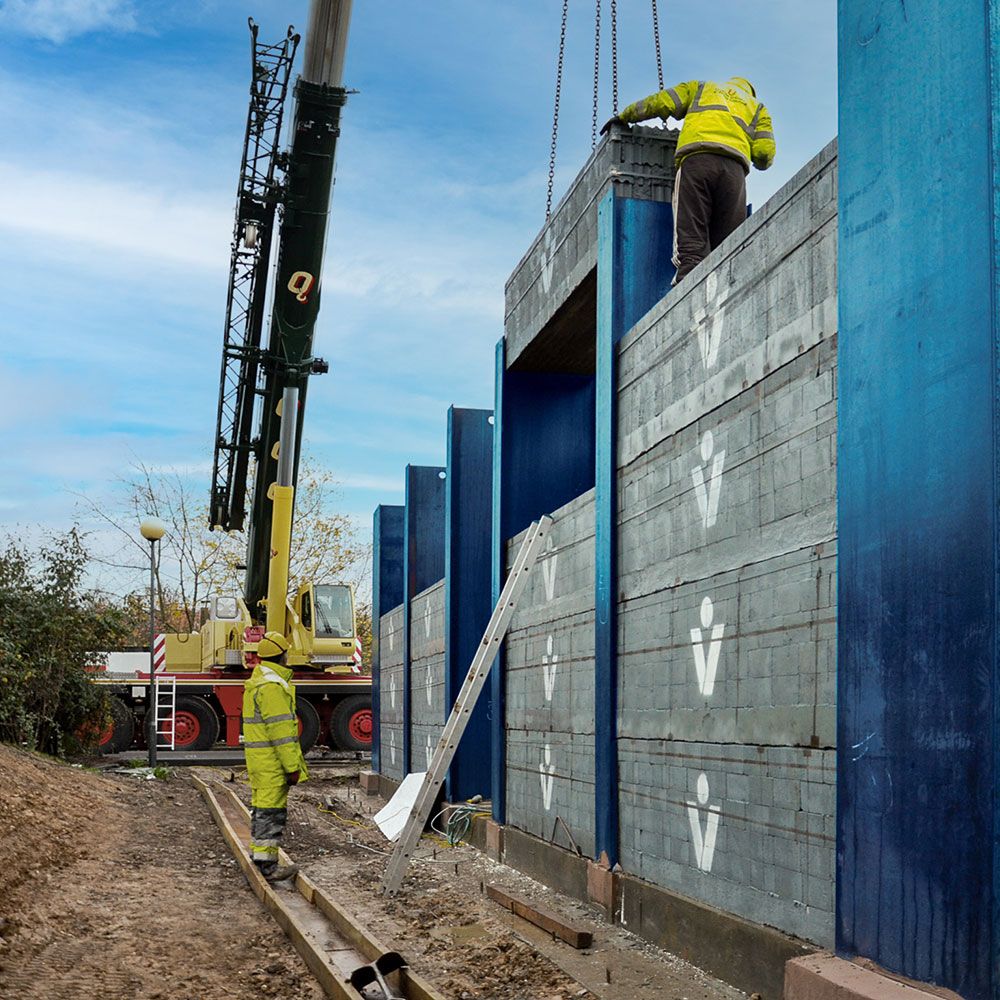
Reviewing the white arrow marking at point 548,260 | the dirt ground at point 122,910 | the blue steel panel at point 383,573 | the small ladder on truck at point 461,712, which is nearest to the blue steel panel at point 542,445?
the white arrow marking at point 548,260

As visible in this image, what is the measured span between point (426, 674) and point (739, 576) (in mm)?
9001

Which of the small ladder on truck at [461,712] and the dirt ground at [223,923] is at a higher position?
the small ladder on truck at [461,712]

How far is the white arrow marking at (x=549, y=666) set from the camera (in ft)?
29.6

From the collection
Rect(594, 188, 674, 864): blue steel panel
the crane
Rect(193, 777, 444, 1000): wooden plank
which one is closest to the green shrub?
the crane

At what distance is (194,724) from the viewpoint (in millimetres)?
25109

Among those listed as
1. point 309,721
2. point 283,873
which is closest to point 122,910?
point 283,873

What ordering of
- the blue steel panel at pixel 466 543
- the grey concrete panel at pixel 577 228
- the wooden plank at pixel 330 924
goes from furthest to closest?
1. the blue steel panel at pixel 466 543
2. the grey concrete panel at pixel 577 228
3. the wooden plank at pixel 330 924

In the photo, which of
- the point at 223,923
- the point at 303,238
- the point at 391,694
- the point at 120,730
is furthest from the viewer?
the point at 120,730

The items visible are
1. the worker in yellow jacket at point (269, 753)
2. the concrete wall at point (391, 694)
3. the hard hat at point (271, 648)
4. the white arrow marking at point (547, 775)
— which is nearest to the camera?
the white arrow marking at point (547, 775)

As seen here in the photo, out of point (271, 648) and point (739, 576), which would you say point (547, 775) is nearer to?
point (271, 648)

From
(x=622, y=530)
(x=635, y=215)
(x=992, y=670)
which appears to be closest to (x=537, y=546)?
(x=622, y=530)

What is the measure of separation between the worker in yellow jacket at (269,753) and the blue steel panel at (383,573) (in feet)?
26.9

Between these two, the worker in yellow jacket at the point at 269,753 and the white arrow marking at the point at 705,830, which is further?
the worker in yellow jacket at the point at 269,753

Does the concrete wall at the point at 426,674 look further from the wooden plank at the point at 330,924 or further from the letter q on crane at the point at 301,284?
the letter q on crane at the point at 301,284
